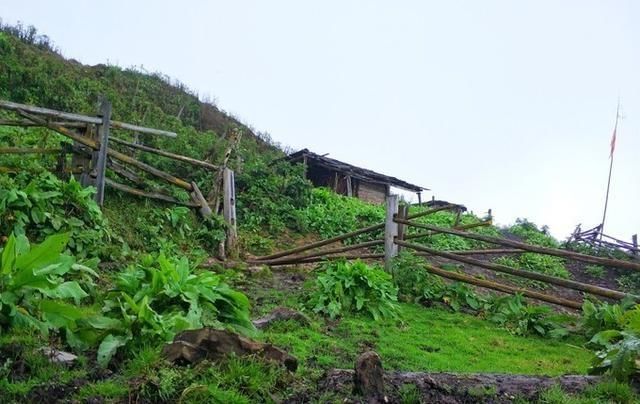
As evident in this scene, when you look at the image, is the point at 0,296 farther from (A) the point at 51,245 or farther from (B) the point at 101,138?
(B) the point at 101,138

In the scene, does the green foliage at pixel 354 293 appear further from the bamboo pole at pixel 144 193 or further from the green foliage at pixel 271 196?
the green foliage at pixel 271 196

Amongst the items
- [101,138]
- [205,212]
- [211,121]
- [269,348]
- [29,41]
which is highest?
[29,41]

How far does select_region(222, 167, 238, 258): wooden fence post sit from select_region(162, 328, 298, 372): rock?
6.19 metres

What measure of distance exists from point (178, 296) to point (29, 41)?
24.2 m

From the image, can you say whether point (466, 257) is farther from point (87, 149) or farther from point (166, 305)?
point (87, 149)

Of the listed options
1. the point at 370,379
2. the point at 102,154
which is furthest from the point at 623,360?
the point at 102,154

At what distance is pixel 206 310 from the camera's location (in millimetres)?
3404

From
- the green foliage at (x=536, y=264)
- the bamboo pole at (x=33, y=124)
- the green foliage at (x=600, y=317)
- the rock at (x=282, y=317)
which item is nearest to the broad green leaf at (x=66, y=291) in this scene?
the rock at (x=282, y=317)

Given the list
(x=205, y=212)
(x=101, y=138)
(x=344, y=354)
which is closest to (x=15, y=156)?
(x=101, y=138)

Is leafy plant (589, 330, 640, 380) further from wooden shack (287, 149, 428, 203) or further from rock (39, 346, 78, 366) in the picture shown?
wooden shack (287, 149, 428, 203)

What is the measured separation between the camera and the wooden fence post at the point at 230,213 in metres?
8.68

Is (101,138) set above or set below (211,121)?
below

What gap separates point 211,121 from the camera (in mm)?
26266

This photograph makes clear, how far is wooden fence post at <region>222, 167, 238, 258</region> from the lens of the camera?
868 cm
